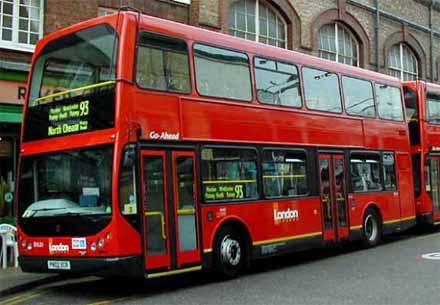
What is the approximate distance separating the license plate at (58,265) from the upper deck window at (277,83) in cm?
464

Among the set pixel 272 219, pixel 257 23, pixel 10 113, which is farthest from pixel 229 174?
pixel 257 23

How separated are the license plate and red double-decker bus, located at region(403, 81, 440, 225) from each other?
11.1 metres

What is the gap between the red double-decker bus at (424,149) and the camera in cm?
1761

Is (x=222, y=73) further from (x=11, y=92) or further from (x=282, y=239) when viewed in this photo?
(x=11, y=92)

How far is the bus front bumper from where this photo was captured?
900 centimetres

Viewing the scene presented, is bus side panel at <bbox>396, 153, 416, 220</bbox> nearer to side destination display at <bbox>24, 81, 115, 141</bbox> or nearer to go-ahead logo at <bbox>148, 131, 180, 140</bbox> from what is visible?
go-ahead logo at <bbox>148, 131, 180, 140</bbox>

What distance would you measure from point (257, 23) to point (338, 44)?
4662mm

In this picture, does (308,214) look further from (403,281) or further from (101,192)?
(101,192)

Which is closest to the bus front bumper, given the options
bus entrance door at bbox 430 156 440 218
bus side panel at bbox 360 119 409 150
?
bus side panel at bbox 360 119 409 150

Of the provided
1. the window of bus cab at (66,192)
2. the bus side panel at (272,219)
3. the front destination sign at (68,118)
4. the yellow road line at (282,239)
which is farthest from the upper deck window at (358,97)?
the window of bus cab at (66,192)

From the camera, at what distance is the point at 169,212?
9.87 meters

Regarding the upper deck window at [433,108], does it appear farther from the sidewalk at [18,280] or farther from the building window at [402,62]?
the sidewalk at [18,280]

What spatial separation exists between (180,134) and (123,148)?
1273 millimetres

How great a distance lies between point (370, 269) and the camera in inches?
450
